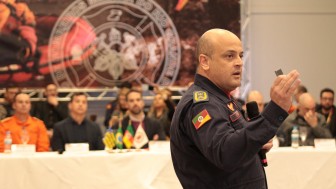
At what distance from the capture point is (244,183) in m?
2.25

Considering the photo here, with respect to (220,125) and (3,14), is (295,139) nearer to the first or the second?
(220,125)

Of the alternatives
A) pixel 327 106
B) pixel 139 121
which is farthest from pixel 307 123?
pixel 327 106

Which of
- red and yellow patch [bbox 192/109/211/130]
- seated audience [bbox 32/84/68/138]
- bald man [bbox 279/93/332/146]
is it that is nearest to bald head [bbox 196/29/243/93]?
red and yellow patch [bbox 192/109/211/130]

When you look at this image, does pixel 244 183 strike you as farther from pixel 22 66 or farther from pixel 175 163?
pixel 22 66

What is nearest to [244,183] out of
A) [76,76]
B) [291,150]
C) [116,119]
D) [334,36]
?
[291,150]

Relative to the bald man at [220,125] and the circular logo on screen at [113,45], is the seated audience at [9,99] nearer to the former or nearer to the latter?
the circular logo on screen at [113,45]

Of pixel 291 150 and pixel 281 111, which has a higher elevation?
pixel 281 111

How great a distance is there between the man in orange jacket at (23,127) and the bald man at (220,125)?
391 cm

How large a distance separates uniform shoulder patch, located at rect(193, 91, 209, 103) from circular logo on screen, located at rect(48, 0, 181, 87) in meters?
6.58

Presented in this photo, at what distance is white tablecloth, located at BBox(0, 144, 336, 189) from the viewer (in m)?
4.83

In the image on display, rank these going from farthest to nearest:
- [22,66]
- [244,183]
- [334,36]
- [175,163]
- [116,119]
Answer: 1. [334,36]
2. [22,66]
3. [116,119]
4. [175,163]
5. [244,183]

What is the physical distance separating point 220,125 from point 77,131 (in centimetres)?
427

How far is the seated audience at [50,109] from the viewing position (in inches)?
318

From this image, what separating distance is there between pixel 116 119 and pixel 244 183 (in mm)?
4765
